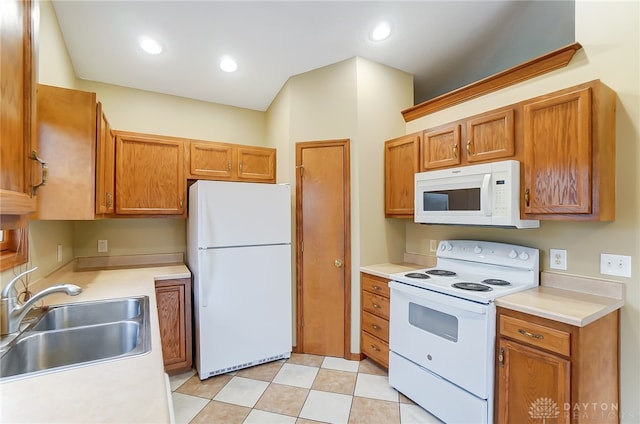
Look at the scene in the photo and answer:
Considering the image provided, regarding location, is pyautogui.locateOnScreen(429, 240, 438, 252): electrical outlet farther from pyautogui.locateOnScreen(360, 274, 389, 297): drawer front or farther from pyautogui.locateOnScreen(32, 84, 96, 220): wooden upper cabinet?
pyautogui.locateOnScreen(32, 84, 96, 220): wooden upper cabinet

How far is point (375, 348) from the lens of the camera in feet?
8.43

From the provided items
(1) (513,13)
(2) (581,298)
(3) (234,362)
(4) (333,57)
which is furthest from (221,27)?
(2) (581,298)

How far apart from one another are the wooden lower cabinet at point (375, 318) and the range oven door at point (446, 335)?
180 millimetres

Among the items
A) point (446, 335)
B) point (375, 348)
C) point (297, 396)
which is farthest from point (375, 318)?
point (297, 396)

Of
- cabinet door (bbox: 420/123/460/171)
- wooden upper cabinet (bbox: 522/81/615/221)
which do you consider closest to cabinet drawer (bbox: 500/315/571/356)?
wooden upper cabinet (bbox: 522/81/615/221)

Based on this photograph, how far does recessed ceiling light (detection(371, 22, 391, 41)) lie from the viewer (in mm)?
2346

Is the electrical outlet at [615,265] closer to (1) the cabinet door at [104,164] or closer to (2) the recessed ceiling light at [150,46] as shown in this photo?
(1) the cabinet door at [104,164]

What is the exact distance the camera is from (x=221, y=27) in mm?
2266

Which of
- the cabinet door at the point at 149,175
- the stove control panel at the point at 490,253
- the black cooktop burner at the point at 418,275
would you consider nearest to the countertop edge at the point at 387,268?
the black cooktop burner at the point at 418,275

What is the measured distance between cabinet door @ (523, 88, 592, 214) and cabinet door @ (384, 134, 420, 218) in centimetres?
87

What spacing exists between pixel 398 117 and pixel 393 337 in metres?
2.04

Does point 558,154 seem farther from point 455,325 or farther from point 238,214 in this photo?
point 238,214

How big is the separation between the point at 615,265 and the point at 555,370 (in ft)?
2.47

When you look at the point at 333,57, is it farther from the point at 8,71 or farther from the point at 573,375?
the point at 573,375
